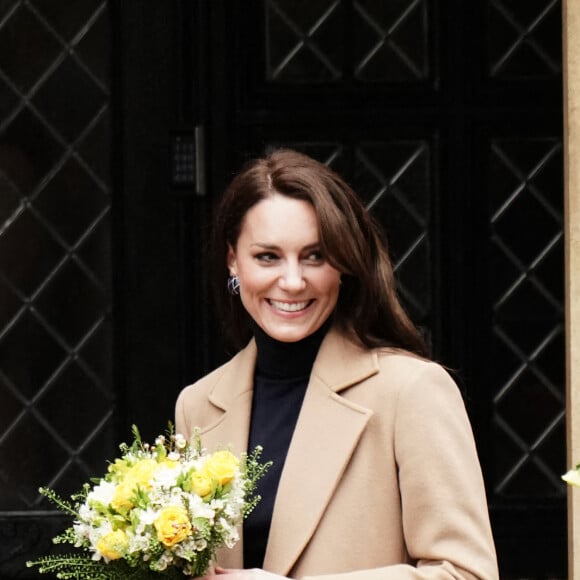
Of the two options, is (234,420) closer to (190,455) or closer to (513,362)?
(190,455)

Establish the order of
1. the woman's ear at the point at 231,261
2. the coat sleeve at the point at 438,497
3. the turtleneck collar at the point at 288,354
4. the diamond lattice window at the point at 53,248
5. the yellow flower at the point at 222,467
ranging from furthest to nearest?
the diamond lattice window at the point at 53,248 < the woman's ear at the point at 231,261 < the turtleneck collar at the point at 288,354 < the coat sleeve at the point at 438,497 < the yellow flower at the point at 222,467

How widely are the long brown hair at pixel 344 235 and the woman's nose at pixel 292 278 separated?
88mm

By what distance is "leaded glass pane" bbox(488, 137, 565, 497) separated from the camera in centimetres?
570

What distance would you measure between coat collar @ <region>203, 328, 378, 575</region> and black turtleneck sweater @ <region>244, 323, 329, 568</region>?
0.04 metres

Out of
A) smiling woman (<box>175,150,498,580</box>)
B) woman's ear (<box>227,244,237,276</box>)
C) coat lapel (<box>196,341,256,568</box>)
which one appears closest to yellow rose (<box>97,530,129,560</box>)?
smiling woman (<box>175,150,498,580</box>)

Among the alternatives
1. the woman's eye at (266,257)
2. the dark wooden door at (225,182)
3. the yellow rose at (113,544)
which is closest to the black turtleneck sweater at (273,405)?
→ the woman's eye at (266,257)

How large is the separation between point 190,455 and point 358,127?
2.57 meters

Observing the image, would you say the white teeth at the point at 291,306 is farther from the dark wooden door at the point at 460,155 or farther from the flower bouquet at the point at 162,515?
the dark wooden door at the point at 460,155

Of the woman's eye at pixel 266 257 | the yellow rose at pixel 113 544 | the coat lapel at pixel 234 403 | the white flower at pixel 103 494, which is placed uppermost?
the woman's eye at pixel 266 257

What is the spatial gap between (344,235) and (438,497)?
640mm

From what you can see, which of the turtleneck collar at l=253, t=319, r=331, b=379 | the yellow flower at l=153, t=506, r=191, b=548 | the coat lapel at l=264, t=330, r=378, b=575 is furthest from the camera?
the turtleneck collar at l=253, t=319, r=331, b=379

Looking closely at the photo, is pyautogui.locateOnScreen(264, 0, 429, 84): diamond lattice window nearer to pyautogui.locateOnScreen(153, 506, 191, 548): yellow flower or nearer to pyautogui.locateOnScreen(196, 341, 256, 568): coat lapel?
pyautogui.locateOnScreen(196, 341, 256, 568): coat lapel

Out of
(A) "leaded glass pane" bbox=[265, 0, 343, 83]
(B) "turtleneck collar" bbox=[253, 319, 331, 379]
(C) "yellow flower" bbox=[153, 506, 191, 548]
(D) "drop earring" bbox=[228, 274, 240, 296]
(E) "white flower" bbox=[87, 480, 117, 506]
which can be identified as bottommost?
(C) "yellow flower" bbox=[153, 506, 191, 548]

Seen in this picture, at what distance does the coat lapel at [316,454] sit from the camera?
3465 mm
